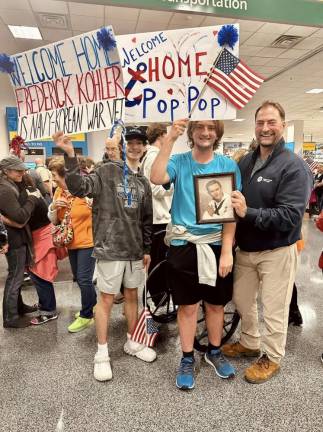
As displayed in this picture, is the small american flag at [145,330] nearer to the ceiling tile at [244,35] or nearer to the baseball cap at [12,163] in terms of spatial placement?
the baseball cap at [12,163]

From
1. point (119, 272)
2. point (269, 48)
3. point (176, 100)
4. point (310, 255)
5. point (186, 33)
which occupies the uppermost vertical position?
point (269, 48)

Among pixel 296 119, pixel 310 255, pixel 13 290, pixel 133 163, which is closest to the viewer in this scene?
pixel 133 163

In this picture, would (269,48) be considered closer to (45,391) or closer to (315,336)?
(315,336)

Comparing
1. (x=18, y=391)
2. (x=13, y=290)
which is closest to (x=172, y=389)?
(x=18, y=391)

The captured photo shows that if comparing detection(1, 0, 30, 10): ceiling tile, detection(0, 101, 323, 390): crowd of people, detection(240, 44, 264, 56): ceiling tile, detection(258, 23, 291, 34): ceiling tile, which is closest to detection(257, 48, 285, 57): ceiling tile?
detection(240, 44, 264, 56): ceiling tile

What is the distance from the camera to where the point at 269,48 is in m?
5.74

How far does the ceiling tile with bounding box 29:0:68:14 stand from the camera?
411 centimetres

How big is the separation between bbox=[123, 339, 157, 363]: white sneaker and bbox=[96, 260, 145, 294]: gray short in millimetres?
498

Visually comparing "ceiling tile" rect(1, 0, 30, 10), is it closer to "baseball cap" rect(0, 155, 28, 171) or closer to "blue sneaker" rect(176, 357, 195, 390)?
"baseball cap" rect(0, 155, 28, 171)

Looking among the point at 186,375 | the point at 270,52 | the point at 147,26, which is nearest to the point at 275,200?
the point at 186,375

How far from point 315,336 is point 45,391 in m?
2.00

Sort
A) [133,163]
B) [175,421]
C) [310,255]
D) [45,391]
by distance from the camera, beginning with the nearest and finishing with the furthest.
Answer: [175,421], [45,391], [133,163], [310,255]

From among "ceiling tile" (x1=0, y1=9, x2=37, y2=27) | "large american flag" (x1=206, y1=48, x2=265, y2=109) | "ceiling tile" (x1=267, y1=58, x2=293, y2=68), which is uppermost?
"ceiling tile" (x1=0, y1=9, x2=37, y2=27)

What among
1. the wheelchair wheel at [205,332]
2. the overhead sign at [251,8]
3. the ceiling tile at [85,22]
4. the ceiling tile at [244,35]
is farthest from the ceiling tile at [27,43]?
the wheelchair wheel at [205,332]
